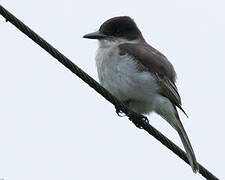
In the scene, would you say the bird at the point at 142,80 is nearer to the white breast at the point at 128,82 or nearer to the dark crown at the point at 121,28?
the white breast at the point at 128,82

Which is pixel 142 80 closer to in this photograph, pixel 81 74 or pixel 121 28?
pixel 121 28

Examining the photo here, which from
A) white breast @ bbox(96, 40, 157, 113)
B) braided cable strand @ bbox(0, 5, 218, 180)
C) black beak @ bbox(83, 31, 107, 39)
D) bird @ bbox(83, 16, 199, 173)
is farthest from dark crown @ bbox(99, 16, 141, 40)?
braided cable strand @ bbox(0, 5, 218, 180)

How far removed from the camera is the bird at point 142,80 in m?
7.53

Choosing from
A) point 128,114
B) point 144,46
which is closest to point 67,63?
point 128,114

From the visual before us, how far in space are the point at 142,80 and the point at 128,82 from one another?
0.18 meters

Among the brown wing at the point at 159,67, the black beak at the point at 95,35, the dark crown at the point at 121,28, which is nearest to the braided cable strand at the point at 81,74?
the brown wing at the point at 159,67

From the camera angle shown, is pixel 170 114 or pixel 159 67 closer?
pixel 170 114

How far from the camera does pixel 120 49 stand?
7.95 m

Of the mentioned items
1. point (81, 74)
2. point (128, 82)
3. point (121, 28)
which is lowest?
point (81, 74)

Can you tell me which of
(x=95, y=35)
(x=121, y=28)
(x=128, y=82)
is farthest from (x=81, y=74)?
(x=121, y=28)

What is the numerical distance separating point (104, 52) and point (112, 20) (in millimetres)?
950

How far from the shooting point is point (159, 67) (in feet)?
25.7

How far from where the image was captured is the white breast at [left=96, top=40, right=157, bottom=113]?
7.52m

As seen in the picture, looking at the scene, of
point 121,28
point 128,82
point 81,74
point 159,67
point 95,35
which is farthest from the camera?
point 121,28
